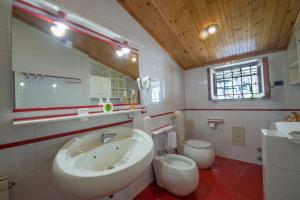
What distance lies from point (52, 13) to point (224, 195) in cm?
236

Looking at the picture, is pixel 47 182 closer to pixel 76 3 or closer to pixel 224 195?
pixel 76 3

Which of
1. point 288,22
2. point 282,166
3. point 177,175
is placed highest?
point 288,22

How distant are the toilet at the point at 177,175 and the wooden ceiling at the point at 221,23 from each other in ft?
5.39

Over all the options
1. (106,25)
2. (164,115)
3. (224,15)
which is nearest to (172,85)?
(164,115)

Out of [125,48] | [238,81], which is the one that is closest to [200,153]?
[238,81]

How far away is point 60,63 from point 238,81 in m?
2.59

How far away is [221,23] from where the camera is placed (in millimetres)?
1533

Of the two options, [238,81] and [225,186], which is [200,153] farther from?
[238,81]

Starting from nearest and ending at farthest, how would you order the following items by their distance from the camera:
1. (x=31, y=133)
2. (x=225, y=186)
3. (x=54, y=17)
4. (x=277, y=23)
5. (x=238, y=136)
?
(x=31, y=133)
(x=54, y=17)
(x=277, y=23)
(x=225, y=186)
(x=238, y=136)

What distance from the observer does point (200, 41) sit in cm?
187

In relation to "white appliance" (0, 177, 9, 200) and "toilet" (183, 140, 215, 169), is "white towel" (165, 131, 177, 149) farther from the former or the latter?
"white appliance" (0, 177, 9, 200)

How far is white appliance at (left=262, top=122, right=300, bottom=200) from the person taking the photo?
818 millimetres

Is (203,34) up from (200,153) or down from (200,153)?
up

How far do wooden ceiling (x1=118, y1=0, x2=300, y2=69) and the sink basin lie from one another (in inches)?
53.2
